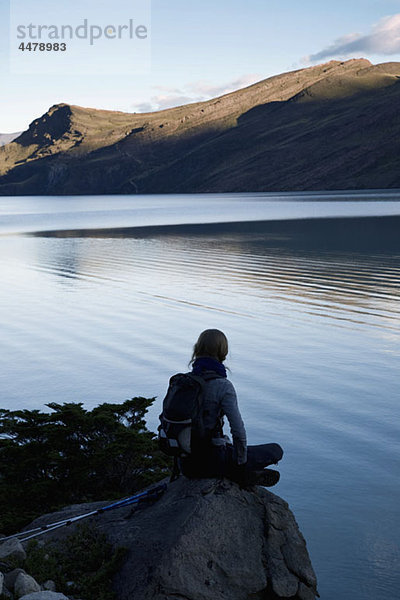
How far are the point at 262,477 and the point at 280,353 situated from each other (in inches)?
343

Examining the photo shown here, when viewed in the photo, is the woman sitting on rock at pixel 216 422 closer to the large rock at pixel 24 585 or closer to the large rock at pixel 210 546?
the large rock at pixel 210 546

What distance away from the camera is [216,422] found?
5.76 meters

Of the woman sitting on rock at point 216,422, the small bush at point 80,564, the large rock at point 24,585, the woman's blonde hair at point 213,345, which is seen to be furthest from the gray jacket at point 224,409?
the large rock at point 24,585

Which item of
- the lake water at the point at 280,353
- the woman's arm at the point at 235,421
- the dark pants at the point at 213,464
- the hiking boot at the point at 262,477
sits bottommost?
the lake water at the point at 280,353

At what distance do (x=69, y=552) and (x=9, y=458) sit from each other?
2.14 metres

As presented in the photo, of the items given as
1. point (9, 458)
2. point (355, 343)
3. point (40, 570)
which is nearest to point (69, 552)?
point (40, 570)

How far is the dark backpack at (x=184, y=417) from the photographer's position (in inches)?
217

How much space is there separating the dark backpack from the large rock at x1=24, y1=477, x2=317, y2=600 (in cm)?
38

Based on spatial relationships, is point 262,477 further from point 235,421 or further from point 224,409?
point 224,409

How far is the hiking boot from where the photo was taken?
5.93 meters

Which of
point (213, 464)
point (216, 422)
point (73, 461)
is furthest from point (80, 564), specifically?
point (73, 461)

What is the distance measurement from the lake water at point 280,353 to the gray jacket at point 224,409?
1.52 meters

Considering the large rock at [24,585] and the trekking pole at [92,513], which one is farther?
the trekking pole at [92,513]

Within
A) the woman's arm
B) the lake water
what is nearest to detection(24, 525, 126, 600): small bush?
the woman's arm
